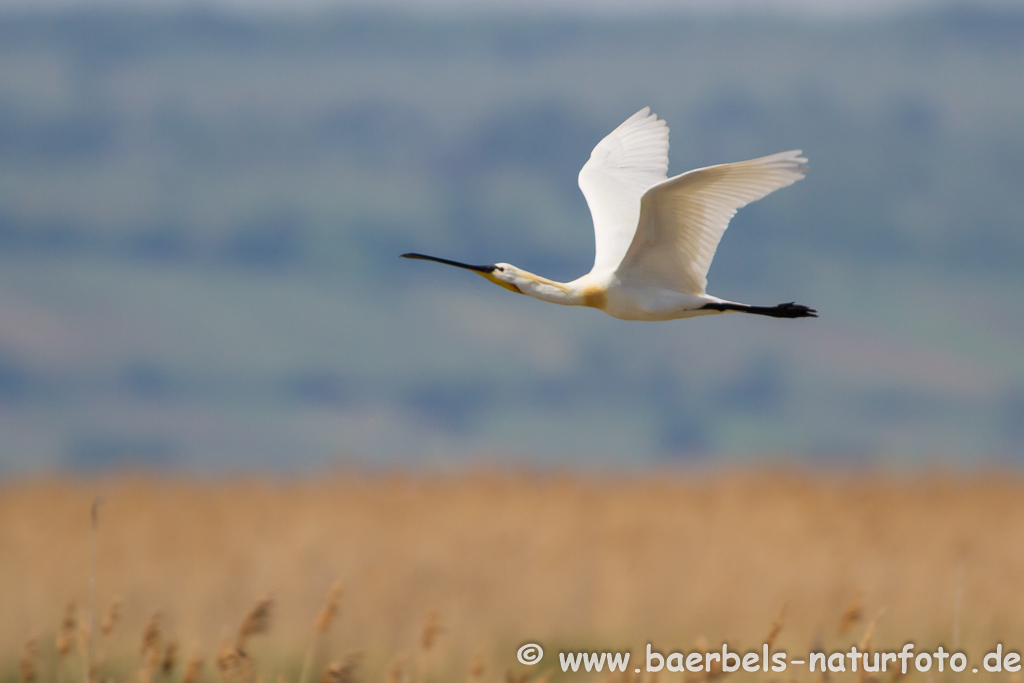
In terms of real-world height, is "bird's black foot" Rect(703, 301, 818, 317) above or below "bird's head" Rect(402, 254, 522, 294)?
below

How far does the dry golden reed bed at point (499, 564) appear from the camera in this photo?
25.3 ft

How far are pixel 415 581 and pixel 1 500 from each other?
5.08 meters

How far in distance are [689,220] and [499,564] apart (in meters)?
5.06

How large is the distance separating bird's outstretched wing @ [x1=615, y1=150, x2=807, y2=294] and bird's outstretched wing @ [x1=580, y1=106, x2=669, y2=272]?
52 centimetres

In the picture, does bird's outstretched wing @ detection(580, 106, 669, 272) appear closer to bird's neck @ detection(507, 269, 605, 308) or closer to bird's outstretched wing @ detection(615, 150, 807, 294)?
bird's outstretched wing @ detection(615, 150, 807, 294)

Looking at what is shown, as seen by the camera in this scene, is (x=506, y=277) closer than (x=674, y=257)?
Yes

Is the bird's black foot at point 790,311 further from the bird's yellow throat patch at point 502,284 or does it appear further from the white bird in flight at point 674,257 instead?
the bird's yellow throat patch at point 502,284

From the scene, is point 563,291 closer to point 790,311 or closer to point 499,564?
point 790,311

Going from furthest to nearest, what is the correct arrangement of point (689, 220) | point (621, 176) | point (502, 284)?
point (621, 176) < point (689, 220) < point (502, 284)

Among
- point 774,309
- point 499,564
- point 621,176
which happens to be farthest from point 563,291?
point 499,564

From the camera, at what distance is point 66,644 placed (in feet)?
12.6

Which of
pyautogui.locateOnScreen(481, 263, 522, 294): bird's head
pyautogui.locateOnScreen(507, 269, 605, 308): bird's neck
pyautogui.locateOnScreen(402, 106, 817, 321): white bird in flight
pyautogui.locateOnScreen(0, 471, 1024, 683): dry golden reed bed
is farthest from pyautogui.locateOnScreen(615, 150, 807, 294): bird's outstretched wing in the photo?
pyautogui.locateOnScreen(0, 471, 1024, 683): dry golden reed bed

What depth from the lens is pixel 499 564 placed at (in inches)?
359

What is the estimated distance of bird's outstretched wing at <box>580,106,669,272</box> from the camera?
18.5ft
